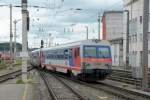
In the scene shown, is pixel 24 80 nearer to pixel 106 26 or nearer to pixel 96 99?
pixel 96 99

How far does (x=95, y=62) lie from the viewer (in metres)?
30.2

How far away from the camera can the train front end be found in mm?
A: 29906

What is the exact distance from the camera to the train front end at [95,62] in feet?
98.1

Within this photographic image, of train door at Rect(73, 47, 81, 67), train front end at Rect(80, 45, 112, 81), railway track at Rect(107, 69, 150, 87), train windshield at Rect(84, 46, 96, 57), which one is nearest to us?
railway track at Rect(107, 69, 150, 87)

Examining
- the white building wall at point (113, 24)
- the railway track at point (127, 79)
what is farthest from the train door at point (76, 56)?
the white building wall at point (113, 24)

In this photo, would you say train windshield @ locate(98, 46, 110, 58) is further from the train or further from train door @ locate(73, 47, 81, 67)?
train door @ locate(73, 47, 81, 67)

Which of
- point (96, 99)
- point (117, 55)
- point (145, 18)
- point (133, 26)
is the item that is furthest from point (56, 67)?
point (117, 55)

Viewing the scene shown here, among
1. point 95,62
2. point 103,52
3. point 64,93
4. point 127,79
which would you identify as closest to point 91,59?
point 95,62

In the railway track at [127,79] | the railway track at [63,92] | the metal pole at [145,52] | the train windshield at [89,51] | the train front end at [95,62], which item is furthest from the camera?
the train windshield at [89,51]

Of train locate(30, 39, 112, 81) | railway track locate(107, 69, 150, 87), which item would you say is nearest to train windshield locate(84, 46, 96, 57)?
train locate(30, 39, 112, 81)

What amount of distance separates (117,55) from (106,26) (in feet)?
84.1

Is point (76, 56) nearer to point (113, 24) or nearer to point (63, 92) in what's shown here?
point (63, 92)

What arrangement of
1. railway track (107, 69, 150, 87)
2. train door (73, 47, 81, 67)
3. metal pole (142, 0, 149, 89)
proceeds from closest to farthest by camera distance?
metal pole (142, 0, 149, 89), railway track (107, 69, 150, 87), train door (73, 47, 81, 67)

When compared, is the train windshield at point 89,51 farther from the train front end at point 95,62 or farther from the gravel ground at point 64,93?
the gravel ground at point 64,93
